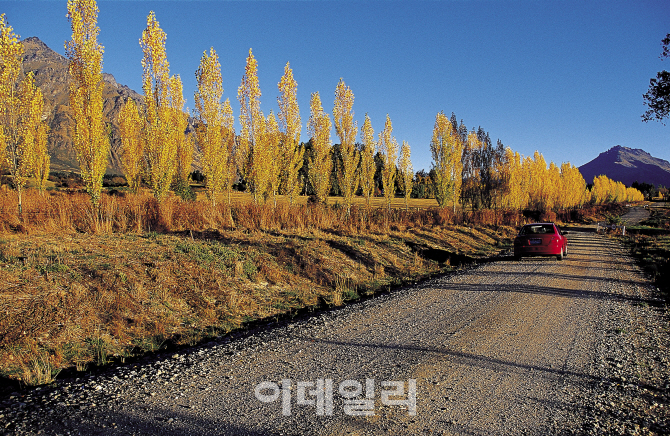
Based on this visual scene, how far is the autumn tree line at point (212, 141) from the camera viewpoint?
15172mm

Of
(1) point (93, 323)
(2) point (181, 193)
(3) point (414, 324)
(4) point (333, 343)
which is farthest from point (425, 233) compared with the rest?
(2) point (181, 193)

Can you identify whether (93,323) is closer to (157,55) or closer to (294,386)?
(294,386)

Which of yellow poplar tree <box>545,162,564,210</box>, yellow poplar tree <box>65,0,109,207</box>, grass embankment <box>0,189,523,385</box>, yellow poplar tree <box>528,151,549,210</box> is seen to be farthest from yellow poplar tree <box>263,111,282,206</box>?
yellow poplar tree <box>545,162,564,210</box>

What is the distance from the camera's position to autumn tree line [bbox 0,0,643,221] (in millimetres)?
15172

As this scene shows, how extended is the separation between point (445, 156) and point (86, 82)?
3080cm

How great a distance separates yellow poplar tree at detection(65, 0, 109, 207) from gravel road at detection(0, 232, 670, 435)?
1351 centimetres

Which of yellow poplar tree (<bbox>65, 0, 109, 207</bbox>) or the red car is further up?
yellow poplar tree (<bbox>65, 0, 109, 207</bbox>)

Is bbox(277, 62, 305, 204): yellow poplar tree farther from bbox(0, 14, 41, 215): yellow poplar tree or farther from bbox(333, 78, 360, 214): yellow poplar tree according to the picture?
bbox(0, 14, 41, 215): yellow poplar tree

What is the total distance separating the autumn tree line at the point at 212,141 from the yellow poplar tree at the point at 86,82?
42 millimetres

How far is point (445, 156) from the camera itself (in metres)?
36.3

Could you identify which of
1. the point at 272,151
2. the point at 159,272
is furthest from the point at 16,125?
the point at 159,272

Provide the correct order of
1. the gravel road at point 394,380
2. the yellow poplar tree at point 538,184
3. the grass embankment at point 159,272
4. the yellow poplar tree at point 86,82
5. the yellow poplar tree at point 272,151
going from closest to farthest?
the gravel road at point 394,380 < the grass embankment at point 159,272 < the yellow poplar tree at point 86,82 < the yellow poplar tree at point 272,151 < the yellow poplar tree at point 538,184

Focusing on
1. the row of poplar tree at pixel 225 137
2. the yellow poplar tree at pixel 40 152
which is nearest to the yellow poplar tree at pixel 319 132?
the row of poplar tree at pixel 225 137

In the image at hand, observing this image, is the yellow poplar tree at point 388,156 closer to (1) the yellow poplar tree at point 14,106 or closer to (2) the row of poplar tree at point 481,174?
(2) the row of poplar tree at point 481,174
